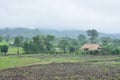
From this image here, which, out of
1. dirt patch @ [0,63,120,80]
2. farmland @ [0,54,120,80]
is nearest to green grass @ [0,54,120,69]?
farmland @ [0,54,120,80]

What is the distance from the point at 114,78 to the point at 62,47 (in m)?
67.5

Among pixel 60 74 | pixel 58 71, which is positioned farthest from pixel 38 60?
pixel 60 74

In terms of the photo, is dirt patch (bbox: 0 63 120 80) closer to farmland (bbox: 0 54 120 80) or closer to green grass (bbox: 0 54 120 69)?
farmland (bbox: 0 54 120 80)

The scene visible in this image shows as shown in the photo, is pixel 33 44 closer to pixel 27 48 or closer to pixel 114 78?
pixel 27 48

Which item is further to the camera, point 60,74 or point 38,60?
point 38,60

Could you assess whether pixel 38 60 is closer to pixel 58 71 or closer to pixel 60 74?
pixel 58 71

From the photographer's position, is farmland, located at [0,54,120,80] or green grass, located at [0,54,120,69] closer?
farmland, located at [0,54,120,80]

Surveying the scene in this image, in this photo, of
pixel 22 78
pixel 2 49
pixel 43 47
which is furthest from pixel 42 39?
pixel 22 78

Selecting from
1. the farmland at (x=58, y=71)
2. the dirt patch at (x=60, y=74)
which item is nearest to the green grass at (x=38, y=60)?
the farmland at (x=58, y=71)

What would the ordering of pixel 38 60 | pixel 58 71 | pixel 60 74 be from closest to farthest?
pixel 60 74, pixel 58 71, pixel 38 60

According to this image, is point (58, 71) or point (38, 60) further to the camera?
point (38, 60)

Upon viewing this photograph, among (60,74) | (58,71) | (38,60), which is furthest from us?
(38,60)

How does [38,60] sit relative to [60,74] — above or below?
above

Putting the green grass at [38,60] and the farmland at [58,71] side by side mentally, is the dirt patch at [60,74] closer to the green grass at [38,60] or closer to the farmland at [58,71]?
the farmland at [58,71]
